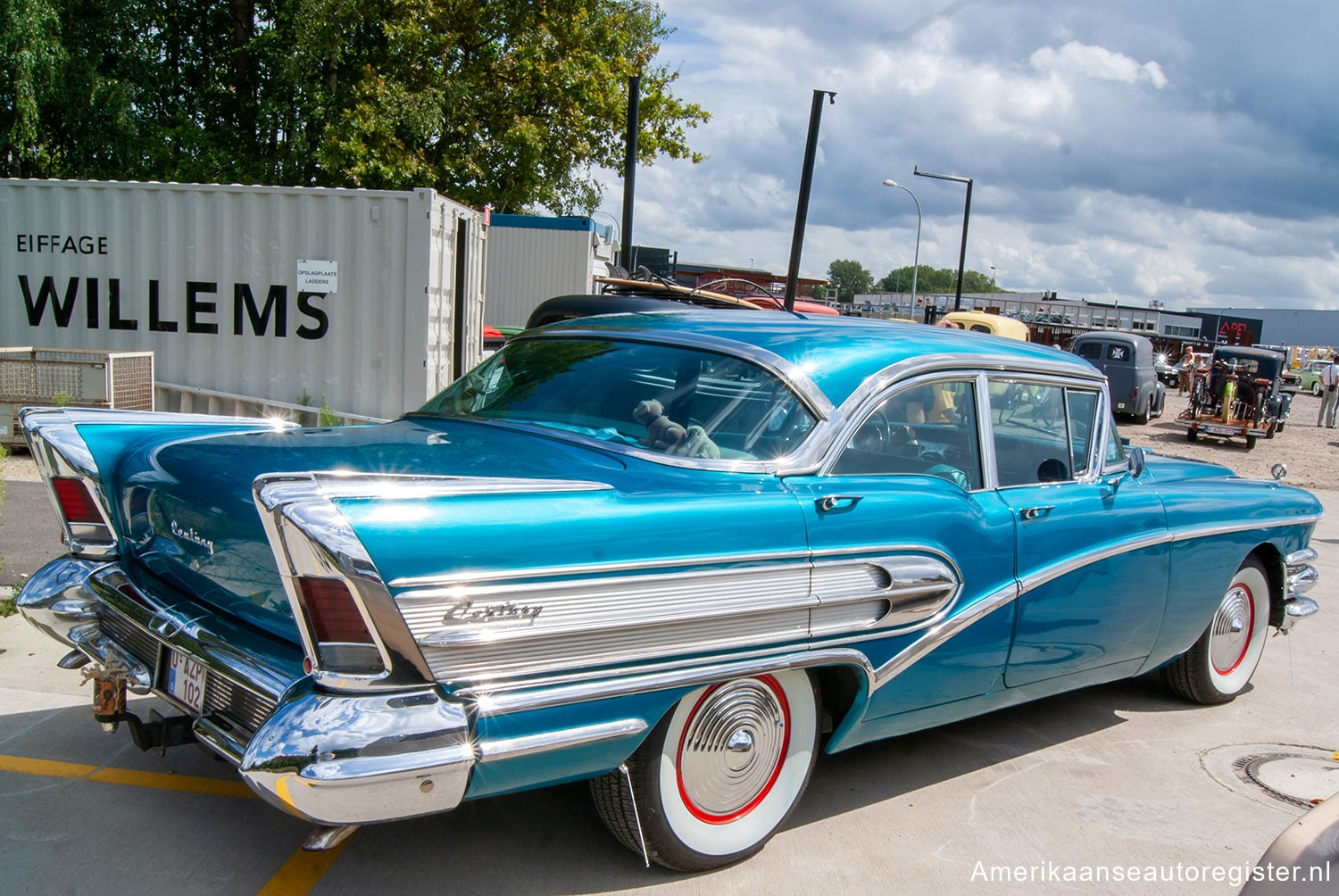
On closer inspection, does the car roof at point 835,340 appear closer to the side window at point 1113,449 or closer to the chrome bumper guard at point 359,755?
the side window at point 1113,449

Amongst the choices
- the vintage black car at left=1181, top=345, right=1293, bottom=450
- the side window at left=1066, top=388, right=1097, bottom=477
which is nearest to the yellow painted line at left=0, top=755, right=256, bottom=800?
the side window at left=1066, top=388, right=1097, bottom=477

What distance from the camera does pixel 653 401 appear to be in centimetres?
330

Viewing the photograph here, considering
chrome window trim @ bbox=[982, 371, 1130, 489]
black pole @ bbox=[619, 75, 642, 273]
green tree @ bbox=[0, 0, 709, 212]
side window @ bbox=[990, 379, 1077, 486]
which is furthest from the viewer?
green tree @ bbox=[0, 0, 709, 212]

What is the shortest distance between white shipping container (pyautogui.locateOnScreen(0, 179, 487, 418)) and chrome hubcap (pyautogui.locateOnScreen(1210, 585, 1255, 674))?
266 inches

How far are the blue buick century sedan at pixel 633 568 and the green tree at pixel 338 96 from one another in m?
16.5

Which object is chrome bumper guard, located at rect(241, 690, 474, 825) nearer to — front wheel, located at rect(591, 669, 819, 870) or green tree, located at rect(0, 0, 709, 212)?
front wheel, located at rect(591, 669, 819, 870)

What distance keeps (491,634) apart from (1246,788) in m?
3.27

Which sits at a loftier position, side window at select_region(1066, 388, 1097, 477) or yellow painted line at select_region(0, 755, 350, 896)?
side window at select_region(1066, 388, 1097, 477)

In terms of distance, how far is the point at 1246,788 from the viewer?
3.97 metres

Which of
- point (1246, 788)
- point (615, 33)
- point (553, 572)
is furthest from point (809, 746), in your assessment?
point (615, 33)

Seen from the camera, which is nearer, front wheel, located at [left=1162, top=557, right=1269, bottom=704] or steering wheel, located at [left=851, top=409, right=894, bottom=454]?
steering wheel, located at [left=851, top=409, right=894, bottom=454]

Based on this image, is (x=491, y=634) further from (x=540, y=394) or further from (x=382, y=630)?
(x=540, y=394)

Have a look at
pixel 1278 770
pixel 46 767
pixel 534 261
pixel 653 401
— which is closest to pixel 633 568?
pixel 653 401

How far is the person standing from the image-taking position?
78.6ft
